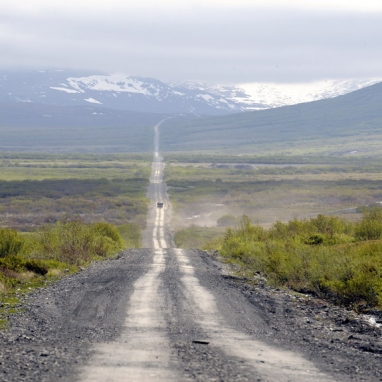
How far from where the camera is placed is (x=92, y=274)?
25094 mm

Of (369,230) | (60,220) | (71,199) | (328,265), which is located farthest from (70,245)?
(71,199)

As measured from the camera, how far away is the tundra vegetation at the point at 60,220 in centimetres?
2353

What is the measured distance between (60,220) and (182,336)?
4568 cm

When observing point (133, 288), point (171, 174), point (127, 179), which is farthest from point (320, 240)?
point (171, 174)

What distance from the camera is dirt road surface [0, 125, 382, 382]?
33.8ft

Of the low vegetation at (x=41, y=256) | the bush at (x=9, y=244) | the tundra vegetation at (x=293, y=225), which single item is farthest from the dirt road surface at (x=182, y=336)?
the bush at (x=9, y=244)

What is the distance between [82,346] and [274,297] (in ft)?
27.0

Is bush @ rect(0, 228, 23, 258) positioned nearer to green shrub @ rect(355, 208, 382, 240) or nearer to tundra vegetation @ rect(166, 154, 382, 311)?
tundra vegetation @ rect(166, 154, 382, 311)

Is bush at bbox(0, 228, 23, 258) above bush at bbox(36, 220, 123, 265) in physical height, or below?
above

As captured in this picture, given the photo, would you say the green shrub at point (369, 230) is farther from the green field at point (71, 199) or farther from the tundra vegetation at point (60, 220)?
the green field at point (71, 199)

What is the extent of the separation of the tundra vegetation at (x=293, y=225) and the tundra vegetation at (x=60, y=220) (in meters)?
6.26

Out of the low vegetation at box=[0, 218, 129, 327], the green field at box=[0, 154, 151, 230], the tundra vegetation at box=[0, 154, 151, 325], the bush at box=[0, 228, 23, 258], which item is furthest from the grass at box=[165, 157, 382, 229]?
the bush at box=[0, 228, 23, 258]

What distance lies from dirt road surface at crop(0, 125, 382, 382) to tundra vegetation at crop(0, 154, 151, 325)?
5.55 ft

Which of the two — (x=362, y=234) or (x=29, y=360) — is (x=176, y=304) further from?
(x=362, y=234)
